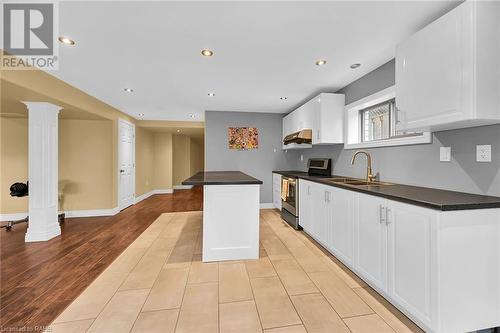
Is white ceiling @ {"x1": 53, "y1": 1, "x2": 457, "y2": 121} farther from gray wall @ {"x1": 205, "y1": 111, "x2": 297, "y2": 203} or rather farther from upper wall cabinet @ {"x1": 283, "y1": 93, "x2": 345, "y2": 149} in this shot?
gray wall @ {"x1": 205, "y1": 111, "x2": 297, "y2": 203}

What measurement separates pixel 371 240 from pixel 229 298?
133cm

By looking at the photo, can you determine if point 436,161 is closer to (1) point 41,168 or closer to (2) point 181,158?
(1) point 41,168

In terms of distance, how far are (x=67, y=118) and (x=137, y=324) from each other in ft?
14.8

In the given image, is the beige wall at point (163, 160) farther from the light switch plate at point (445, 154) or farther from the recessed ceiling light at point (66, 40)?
the light switch plate at point (445, 154)

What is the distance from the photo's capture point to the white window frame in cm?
216

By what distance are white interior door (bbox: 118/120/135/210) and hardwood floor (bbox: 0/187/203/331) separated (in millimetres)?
944

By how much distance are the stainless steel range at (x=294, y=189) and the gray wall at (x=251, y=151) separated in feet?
3.76

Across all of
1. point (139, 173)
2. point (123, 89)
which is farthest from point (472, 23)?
point (139, 173)

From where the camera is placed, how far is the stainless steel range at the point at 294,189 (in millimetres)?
3697

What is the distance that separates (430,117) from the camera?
5.46ft

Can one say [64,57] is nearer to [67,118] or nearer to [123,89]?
[123,89]

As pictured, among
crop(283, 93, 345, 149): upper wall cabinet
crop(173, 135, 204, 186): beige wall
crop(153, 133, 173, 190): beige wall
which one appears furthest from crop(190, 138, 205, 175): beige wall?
crop(283, 93, 345, 149): upper wall cabinet

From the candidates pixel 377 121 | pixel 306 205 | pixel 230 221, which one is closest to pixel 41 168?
pixel 230 221

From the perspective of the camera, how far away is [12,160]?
4.28 meters
